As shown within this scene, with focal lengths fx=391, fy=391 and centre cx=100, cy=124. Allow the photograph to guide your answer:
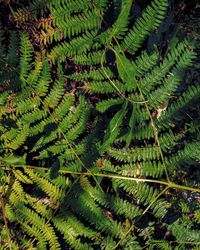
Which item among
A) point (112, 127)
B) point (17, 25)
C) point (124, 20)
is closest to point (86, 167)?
point (112, 127)

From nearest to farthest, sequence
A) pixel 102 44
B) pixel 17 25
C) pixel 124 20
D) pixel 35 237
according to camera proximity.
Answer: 1. pixel 124 20
2. pixel 102 44
3. pixel 35 237
4. pixel 17 25

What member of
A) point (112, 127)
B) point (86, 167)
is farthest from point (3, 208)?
point (112, 127)

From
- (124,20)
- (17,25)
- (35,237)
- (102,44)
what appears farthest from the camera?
(17,25)

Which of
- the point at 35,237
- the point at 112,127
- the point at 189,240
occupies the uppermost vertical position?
the point at 112,127

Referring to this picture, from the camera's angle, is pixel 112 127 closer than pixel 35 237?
Yes

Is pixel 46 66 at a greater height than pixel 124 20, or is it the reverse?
pixel 124 20

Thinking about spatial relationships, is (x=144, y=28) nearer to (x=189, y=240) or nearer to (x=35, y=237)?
(x=189, y=240)
